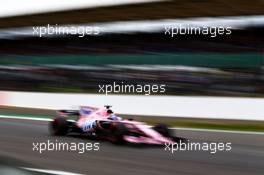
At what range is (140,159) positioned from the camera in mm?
6719

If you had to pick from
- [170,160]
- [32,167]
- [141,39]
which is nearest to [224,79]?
[141,39]

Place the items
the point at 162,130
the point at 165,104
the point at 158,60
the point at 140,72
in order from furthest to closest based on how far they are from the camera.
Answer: the point at 140,72
the point at 158,60
the point at 165,104
the point at 162,130

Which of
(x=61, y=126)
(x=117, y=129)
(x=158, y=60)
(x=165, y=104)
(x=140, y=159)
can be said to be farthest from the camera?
(x=158, y=60)

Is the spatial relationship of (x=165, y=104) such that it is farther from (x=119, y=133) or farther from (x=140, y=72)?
(x=119, y=133)

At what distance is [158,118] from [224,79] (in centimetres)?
189

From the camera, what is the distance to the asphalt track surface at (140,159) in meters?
6.08

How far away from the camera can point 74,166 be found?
6363mm

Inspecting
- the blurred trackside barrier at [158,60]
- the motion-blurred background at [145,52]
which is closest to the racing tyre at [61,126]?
the motion-blurred background at [145,52]

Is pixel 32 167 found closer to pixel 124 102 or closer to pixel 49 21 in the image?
pixel 124 102

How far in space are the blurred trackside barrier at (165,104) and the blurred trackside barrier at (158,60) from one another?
1663mm

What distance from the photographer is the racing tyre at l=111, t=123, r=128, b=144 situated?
759cm

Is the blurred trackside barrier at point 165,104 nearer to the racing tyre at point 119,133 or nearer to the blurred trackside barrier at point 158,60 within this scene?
the blurred trackside barrier at point 158,60

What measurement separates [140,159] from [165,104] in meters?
5.76

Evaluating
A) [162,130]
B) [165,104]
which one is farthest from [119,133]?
[165,104]
